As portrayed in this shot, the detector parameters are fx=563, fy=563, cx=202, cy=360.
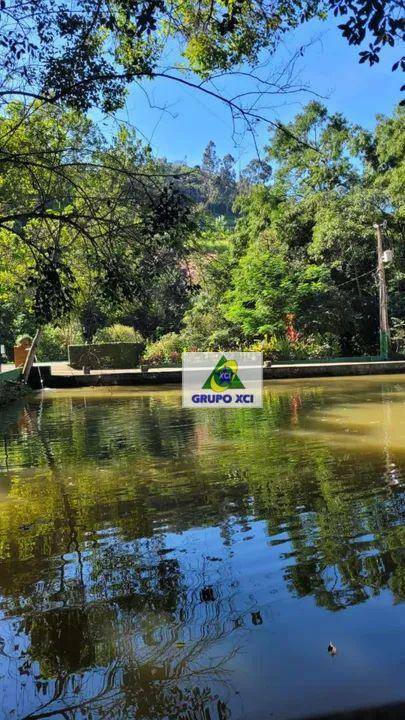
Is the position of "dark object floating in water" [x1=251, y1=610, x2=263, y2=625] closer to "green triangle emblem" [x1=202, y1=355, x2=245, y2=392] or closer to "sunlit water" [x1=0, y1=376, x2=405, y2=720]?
"sunlit water" [x1=0, y1=376, x2=405, y2=720]

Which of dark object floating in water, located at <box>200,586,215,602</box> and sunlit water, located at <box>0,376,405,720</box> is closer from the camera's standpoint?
sunlit water, located at <box>0,376,405,720</box>

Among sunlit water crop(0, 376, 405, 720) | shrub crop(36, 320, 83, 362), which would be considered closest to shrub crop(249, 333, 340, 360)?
shrub crop(36, 320, 83, 362)

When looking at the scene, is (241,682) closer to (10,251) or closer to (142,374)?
(10,251)

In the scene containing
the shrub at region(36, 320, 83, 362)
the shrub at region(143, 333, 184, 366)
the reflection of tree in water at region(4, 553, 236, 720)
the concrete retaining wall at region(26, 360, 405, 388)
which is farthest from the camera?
the shrub at region(36, 320, 83, 362)

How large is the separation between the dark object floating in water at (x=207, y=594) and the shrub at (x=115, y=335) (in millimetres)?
20853

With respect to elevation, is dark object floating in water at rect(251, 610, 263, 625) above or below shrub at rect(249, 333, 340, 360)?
below

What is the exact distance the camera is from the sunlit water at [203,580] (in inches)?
92.5

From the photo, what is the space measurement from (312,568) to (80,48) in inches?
158

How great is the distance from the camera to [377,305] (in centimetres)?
2350

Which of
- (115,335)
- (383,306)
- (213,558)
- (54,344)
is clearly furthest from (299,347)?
(213,558)

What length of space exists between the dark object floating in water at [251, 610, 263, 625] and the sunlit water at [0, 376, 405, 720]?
10mm

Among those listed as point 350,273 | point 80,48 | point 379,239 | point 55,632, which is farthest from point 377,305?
point 55,632

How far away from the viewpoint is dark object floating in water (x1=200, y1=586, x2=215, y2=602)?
3168 mm

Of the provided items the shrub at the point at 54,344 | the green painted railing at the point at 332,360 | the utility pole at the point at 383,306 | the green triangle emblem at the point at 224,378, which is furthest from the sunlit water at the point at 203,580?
the shrub at the point at 54,344
